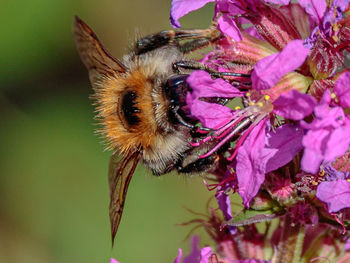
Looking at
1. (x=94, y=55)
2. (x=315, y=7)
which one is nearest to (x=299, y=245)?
(x=315, y=7)

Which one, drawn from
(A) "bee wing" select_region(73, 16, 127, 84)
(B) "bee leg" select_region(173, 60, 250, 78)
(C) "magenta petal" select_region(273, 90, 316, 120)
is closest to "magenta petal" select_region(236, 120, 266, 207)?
(C) "magenta petal" select_region(273, 90, 316, 120)

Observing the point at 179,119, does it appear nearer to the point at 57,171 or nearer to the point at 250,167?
the point at 250,167

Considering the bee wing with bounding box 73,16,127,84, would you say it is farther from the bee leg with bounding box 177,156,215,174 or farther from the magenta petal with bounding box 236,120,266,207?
the magenta petal with bounding box 236,120,266,207

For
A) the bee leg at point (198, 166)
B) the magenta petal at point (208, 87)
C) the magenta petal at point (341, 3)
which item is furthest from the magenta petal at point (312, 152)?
the bee leg at point (198, 166)

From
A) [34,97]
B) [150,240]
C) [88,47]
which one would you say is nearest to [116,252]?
[150,240]

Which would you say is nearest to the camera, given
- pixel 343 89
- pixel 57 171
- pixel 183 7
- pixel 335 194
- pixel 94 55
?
pixel 343 89

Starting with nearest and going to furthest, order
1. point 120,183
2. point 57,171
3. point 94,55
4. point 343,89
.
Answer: point 343,89 < point 120,183 < point 94,55 < point 57,171
